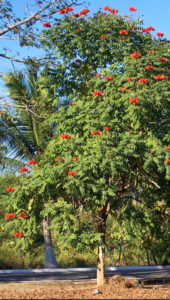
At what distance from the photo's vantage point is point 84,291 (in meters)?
10.1

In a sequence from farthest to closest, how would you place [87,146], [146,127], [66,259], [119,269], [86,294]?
1. [66,259]
2. [119,269]
3. [86,294]
4. [146,127]
5. [87,146]

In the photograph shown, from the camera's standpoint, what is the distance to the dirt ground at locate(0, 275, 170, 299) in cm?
916

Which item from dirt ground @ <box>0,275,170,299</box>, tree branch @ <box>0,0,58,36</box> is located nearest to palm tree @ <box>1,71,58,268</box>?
tree branch @ <box>0,0,58,36</box>

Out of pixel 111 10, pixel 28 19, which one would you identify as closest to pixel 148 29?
pixel 111 10

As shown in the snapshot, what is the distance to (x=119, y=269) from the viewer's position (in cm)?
1552

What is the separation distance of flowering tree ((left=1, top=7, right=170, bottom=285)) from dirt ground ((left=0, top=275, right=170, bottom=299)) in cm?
53

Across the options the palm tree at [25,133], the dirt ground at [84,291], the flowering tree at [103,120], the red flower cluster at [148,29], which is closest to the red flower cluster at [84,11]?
the flowering tree at [103,120]

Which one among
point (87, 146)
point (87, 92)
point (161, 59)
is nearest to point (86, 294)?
point (87, 146)

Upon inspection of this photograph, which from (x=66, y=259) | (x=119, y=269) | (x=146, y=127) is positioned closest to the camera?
(x=146, y=127)

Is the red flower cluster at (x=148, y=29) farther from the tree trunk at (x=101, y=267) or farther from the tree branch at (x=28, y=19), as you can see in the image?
the tree trunk at (x=101, y=267)

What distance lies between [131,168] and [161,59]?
104 inches

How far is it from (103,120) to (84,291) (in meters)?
4.61

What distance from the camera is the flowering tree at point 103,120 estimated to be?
8.00m

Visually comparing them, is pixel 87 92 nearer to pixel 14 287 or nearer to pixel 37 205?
pixel 37 205
